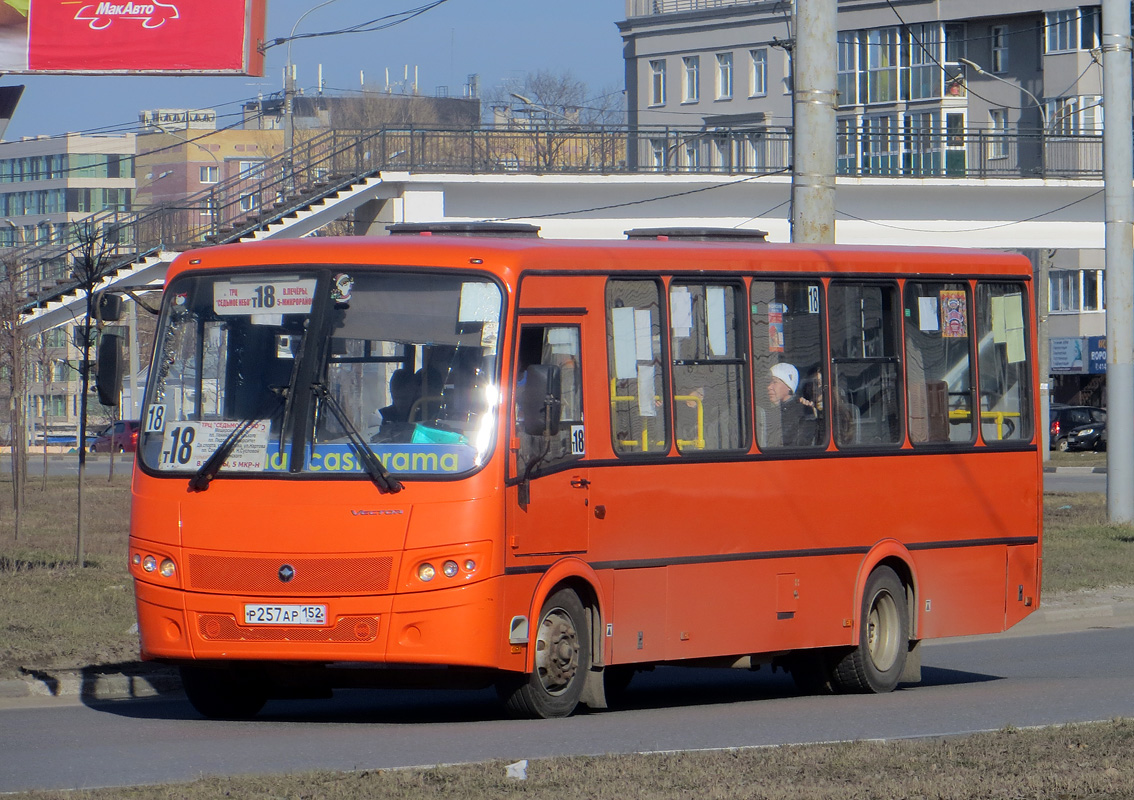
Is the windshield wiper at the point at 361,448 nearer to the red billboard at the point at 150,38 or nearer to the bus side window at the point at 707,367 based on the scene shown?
the bus side window at the point at 707,367

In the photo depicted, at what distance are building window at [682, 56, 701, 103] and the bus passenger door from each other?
3133 inches

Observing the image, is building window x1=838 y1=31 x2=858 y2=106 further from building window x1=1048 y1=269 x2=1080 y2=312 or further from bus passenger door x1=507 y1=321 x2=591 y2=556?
bus passenger door x1=507 y1=321 x2=591 y2=556

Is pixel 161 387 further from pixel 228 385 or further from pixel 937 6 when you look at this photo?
pixel 937 6

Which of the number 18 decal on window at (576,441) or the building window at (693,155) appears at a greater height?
the building window at (693,155)

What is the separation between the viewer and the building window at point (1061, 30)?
2864 inches

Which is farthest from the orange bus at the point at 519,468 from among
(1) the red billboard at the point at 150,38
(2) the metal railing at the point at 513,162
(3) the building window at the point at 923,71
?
(3) the building window at the point at 923,71

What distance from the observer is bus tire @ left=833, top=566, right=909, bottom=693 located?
12594 mm

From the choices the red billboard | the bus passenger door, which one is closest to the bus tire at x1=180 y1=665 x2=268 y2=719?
the bus passenger door

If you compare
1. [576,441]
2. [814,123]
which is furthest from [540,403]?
[814,123]

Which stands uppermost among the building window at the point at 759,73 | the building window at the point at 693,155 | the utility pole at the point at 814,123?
the building window at the point at 759,73

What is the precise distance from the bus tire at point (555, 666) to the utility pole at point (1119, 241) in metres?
16.1

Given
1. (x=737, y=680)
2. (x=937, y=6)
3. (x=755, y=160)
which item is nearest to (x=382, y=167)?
(x=755, y=160)

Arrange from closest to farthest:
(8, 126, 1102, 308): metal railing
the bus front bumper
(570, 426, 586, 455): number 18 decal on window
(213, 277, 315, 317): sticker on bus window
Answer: the bus front bumper, (213, 277, 315, 317): sticker on bus window, (570, 426, 586, 455): number 18 decal on window, (8, 126, 1102, 308): metal railing

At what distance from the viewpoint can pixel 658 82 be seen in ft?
298
